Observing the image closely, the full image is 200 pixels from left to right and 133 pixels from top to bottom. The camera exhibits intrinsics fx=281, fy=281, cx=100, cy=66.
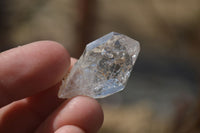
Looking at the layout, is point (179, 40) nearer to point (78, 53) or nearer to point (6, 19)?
point (78, 53)

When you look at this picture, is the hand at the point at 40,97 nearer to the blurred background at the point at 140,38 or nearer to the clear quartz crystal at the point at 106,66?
the clear quartz crystal at the point at 106,66

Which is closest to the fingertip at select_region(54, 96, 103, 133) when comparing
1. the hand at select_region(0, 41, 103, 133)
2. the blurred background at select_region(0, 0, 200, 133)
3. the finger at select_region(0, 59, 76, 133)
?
the hand at select_region(0, 41, 103, 133)

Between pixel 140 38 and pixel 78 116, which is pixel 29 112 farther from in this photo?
pixel 140 38

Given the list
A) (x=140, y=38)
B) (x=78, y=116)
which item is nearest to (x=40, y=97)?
(x=78, y=116)

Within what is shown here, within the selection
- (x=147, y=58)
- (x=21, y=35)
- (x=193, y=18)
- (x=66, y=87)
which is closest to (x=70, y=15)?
(x=21, y=35)

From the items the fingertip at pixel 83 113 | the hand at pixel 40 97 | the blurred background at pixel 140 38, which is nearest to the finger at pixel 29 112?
the hand at pixel 40 97

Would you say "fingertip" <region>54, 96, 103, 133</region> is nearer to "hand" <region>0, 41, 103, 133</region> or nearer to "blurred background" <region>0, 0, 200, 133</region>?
"hand" <region>0, 41, 103, 133</region>
